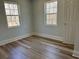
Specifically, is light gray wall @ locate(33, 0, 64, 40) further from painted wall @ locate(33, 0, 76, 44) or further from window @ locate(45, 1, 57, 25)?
window @ locate(45, 1, 57, 25)

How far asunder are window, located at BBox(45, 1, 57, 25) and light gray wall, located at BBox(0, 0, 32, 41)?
119 centimetres

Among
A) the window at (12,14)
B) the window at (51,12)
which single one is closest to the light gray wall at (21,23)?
the window at (12,14)

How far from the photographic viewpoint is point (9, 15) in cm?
416

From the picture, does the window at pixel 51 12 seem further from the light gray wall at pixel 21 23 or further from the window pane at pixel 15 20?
the window pane at pixel 15 20

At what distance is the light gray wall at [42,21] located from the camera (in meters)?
4.09

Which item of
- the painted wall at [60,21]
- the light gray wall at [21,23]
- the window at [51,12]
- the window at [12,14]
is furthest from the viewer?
the window at [51,12]

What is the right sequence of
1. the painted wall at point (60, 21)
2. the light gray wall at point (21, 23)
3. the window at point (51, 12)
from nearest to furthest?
the painted wall at point (60, 21), the light gray wall at point (21, 23), the window at point (51, 12)

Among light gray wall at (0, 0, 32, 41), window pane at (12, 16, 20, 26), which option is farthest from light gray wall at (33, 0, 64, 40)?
window pane at (12, 16, 20, 26)

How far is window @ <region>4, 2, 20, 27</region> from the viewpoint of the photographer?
4.07m

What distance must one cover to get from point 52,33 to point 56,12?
1.16 meters

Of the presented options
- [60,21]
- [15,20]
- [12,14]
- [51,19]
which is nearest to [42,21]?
[51,19]

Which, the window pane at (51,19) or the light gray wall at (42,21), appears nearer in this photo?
the light gray wall at (42,21)

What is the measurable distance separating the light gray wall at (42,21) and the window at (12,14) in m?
1.23

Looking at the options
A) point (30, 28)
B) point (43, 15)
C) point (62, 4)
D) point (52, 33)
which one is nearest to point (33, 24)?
point (30, 28)
